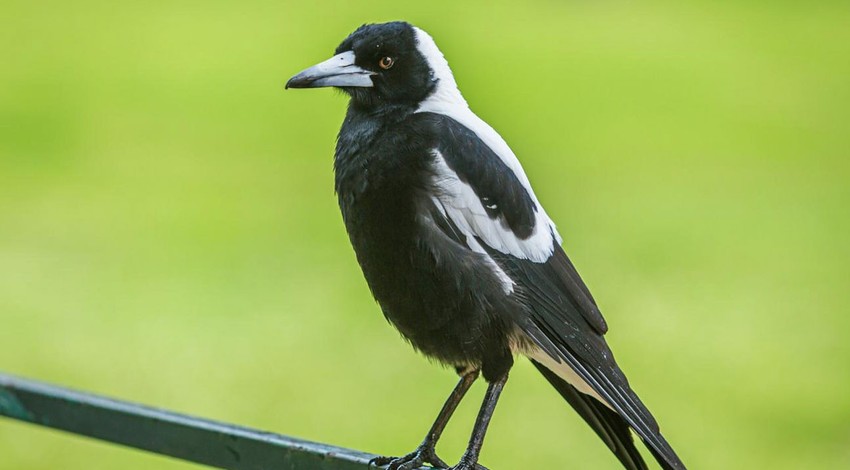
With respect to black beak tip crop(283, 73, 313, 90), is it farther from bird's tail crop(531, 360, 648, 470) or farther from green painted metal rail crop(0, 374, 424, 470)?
bird's tail crop(531, 360, 648, 470)

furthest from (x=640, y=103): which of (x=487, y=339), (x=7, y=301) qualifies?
(x=487, y=339)

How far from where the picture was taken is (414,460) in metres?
2.08

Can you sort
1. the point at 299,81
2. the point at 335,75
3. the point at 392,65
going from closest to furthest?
the point at 299,81, the point at 335,75, the point at 392,65

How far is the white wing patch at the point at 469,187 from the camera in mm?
2010

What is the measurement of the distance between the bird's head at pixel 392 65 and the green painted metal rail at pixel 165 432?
583mm

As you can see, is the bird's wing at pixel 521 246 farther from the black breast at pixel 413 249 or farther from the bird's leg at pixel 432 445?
the bird's leg at pixel 432 445

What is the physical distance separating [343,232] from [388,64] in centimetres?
364

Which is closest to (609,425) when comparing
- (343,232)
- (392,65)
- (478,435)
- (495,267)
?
(478,435)

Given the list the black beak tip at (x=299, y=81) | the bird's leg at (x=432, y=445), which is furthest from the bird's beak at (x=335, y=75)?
the bird's leg at (x=432, y=445)

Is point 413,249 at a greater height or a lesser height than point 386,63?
lesser

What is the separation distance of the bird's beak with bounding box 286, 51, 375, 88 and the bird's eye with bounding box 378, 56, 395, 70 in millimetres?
28

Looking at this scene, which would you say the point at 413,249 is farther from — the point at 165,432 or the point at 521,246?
the point at 165,432

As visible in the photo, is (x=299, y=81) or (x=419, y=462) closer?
(x=299, y=81)

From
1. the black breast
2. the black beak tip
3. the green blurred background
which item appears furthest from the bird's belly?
the green blurred background
